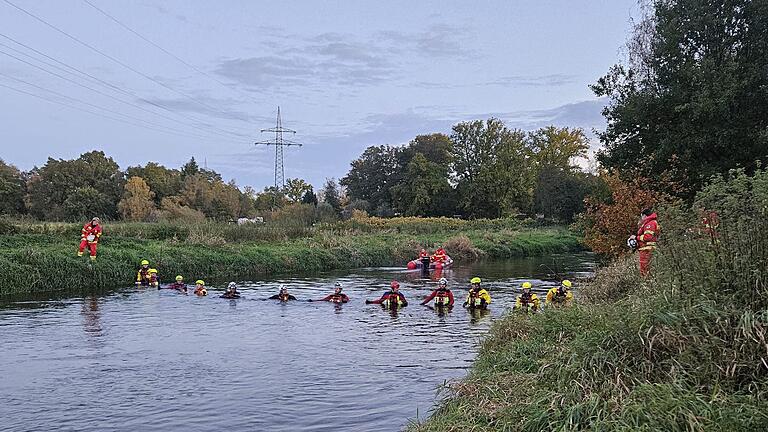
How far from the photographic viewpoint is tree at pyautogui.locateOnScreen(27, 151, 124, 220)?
166 feet

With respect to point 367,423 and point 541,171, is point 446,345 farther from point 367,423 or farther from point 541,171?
point 541,171

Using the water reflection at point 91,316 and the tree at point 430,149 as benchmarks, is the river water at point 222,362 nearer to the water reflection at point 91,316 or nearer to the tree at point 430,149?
the water reflection at point 91,316

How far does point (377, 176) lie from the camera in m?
75.3

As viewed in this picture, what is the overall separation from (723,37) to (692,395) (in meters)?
16.5

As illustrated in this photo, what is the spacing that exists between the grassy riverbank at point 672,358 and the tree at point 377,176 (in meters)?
66.5

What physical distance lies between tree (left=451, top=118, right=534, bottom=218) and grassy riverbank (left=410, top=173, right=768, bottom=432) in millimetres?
61426

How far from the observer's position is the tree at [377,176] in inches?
2936

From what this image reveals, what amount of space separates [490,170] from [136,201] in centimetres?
3393

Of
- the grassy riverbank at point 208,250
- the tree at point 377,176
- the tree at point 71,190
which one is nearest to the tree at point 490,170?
the tree at point 377,176

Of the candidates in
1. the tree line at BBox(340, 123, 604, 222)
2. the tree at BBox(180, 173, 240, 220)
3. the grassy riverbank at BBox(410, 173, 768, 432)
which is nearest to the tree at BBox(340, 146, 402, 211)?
the tree line at BBox(340, 123, 604, 222)

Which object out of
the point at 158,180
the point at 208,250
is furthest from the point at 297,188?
the point at 208,250

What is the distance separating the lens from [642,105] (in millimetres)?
19844

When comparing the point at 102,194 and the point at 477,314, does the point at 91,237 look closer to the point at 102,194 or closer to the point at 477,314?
the point at 477,314

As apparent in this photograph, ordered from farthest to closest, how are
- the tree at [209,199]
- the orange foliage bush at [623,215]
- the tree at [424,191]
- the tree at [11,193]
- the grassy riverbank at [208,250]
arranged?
the tree at [424,191], the tree at [209,199], the tree at [11,193], the orange foliage bush at [623,215], the grassy riverbank at [208,250]
